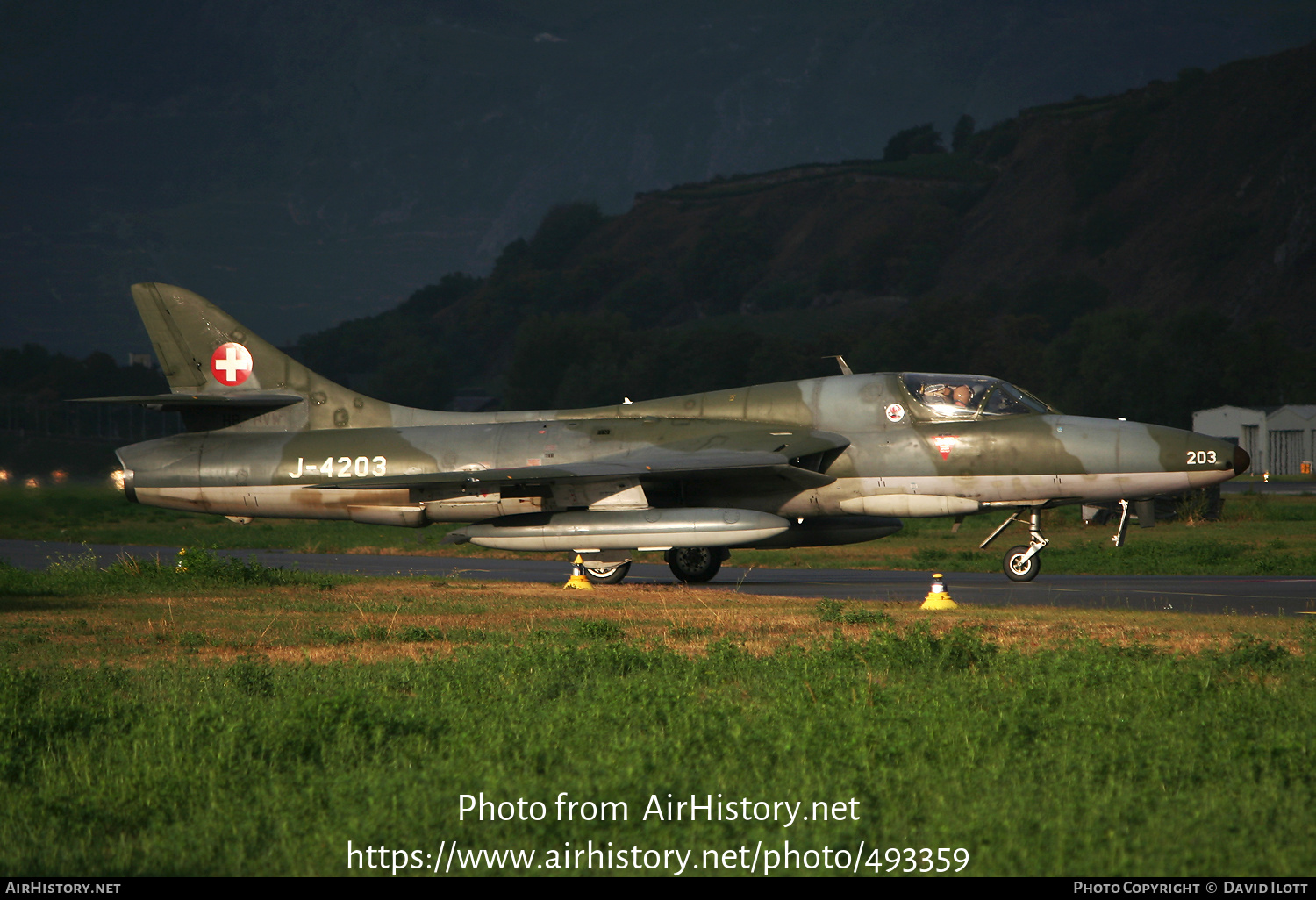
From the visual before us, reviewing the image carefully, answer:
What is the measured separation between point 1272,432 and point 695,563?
69165mm

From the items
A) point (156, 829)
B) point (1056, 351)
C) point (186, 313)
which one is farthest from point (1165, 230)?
point (156, 829)

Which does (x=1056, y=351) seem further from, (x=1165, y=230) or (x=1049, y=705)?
A: (x=1049, y=705)

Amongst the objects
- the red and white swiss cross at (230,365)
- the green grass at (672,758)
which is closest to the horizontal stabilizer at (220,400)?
the red and white swiss cross at (230,365)

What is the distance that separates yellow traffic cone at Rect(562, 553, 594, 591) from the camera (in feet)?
64.0

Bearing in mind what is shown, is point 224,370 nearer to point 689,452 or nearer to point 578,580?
point 578,580

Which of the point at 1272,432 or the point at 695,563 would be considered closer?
the point at 695,563

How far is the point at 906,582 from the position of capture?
21.0 meters

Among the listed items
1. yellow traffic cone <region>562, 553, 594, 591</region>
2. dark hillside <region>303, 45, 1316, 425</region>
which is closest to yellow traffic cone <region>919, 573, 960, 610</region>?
yellow traffic cone <region>562, 553, 594, 591</region>

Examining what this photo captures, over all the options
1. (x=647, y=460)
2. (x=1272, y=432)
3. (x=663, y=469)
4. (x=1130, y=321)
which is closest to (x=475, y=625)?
(x=663, y=469)

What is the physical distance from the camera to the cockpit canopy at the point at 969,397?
65.2 feet

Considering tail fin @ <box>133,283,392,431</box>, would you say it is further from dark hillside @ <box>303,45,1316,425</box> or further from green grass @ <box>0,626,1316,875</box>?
dark hillside @ <box>303,45,1316,425</box>

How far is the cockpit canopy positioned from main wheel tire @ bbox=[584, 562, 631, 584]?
549 cm

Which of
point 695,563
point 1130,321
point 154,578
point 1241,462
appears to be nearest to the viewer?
point 154,578

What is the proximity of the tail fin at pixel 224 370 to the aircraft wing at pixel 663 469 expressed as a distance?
1849mm
